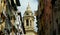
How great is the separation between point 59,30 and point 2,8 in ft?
55.2

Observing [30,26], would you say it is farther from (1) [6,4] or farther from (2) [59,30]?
(2) [59,30]

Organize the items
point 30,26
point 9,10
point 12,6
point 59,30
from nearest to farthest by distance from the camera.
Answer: point 59,30, point 9,10, point 12,6, point 30,26

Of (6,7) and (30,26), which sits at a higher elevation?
(6,7)

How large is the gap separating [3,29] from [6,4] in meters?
5.65

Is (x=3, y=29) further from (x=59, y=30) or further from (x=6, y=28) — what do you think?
(x=59, y=30)

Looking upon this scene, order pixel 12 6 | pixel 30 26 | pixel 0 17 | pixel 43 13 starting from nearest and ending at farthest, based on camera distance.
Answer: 1. pixel 0 17
2. pixel 43 13
3. pixel 12 6
4. pixel 30 26

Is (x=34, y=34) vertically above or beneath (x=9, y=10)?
beneath

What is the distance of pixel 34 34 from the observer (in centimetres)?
9844

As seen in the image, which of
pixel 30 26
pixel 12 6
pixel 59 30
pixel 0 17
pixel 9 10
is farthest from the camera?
pixel 30 26

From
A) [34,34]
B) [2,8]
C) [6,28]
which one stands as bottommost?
[34,34]

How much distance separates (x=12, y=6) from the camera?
55.2 metres

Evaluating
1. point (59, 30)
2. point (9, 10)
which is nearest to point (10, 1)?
point (9, 10)

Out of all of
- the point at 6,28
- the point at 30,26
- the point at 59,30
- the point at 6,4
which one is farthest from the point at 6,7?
the point at 30,26

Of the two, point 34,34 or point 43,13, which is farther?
point 34,34
